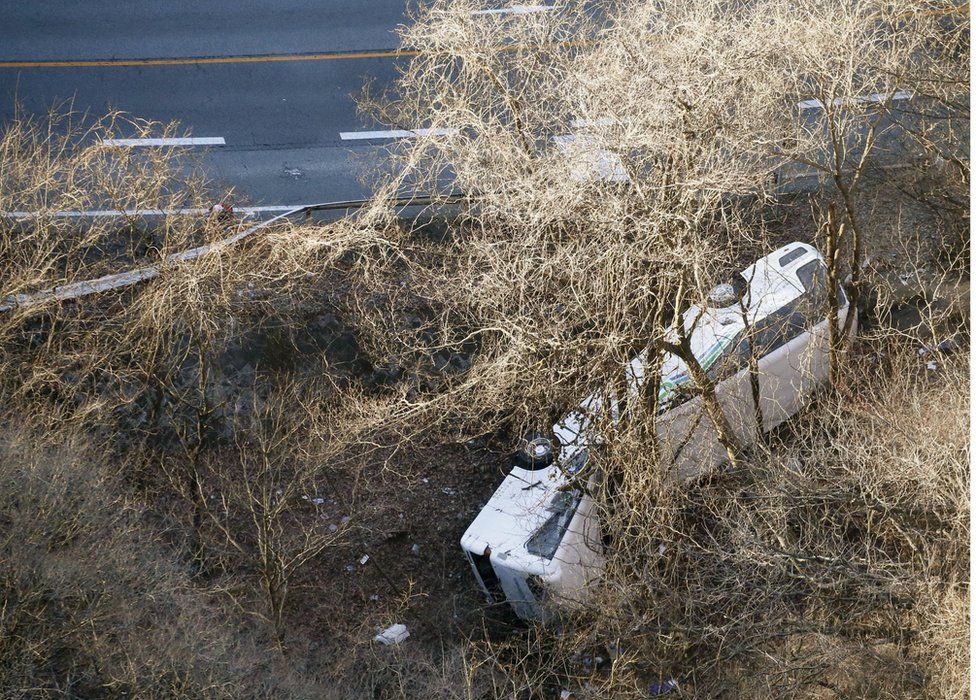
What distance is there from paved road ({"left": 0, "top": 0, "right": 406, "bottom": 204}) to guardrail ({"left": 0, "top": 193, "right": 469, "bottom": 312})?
84cm

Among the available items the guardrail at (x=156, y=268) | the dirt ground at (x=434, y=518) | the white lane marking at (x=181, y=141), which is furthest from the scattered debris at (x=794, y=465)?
the white lane marking at (x=181, y=141)

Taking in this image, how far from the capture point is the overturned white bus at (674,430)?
1218 centimetres

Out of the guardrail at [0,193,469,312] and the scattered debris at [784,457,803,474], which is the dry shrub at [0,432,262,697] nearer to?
the guardrail at [0,193,469,312]

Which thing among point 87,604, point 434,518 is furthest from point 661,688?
point 87,604

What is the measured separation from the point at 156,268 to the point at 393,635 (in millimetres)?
5838

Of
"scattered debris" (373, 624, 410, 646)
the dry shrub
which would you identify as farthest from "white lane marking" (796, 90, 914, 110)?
the dry shrub

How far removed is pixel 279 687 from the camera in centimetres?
1091

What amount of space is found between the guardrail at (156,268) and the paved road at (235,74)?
84 cm

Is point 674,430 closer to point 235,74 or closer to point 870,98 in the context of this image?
point 870,98

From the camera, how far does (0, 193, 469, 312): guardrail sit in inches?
528

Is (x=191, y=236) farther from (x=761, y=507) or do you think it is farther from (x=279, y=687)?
(x=761, y=507)

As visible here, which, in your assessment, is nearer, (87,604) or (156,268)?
(87,604)

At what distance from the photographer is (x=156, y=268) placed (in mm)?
13812

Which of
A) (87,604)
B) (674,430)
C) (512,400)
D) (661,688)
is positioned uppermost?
(512,400)
